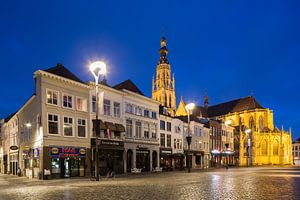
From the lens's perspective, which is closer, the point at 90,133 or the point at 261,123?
the point at 90,133

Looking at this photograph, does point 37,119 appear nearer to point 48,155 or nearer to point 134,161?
point 48,155

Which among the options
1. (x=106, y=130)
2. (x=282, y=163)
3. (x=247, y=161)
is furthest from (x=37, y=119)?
(x=282, y=163)

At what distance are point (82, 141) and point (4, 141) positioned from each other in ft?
92.5

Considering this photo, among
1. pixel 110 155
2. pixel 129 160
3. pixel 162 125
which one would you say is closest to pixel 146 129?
pixel 162 125

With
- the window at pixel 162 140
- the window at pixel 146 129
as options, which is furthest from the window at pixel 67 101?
the window at pixel 162 140

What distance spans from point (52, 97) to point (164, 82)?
106 m

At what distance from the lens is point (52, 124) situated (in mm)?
36312

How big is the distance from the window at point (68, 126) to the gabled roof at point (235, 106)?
95300 mm

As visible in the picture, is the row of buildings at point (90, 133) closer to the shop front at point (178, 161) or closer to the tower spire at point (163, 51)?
the shop front at point (178, 161)

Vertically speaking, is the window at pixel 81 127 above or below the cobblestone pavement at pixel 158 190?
above

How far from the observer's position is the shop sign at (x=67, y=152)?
35.7 metres

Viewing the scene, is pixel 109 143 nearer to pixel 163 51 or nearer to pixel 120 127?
pixel 120 127

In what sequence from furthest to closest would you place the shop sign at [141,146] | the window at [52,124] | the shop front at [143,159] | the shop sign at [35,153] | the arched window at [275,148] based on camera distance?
the arched window at [275,148]
the shop front at [143,159]
the shop sign at [141,146]
the shop sign at [35,153]
the window at [52,124]

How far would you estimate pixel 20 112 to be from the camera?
47469mm
